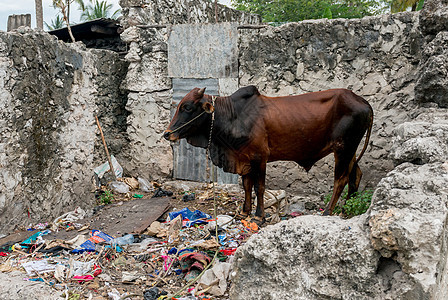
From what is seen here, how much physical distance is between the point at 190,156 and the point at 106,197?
4.83ft

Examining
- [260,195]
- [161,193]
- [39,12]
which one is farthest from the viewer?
[39,12]

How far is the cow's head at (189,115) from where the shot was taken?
4.91 metres

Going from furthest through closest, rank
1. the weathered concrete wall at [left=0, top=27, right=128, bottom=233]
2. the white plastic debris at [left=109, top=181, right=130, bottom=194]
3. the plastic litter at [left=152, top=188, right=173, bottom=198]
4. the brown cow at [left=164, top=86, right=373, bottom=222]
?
the white plastic debris at [left=109, top=181, right=130, bottom=194] < the plastic litter at [left=152, top=188, right=173, bottom=198] < the brown cow at [left=164, top=86, right=373, bottom=222] < the weathered concrete wall at [left=0, top=27, right=128, bottom=233]

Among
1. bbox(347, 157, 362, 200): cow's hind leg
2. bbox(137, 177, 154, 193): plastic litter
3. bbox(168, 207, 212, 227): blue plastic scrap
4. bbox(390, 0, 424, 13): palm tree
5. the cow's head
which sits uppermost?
bbox(390, 0, 424, 13): palm tree

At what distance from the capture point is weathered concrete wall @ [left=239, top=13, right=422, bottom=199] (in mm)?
5457

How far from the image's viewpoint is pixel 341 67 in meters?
5.76

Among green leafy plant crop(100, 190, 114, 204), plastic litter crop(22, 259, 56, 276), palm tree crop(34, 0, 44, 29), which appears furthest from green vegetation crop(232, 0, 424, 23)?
plastic litter crop(22, 259, 56, 276)

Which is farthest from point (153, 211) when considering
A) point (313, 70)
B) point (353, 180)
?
point (313, 70)

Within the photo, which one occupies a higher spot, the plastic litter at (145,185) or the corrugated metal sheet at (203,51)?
the corrugated metal sheet at (203,51)

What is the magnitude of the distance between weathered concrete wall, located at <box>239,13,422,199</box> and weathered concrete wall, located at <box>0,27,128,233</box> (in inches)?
94.1

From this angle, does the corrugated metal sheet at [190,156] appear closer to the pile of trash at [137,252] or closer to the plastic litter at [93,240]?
the pile of trash at [137,252]

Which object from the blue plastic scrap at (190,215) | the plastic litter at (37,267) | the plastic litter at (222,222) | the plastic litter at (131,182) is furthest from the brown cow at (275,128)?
the plastic litter at (131,182)

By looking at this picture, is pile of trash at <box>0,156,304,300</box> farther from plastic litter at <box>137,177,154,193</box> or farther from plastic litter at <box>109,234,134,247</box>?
plastic litter at <box>137,177,154,193</box>

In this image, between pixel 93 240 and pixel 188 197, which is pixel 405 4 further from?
pixel 93 240
